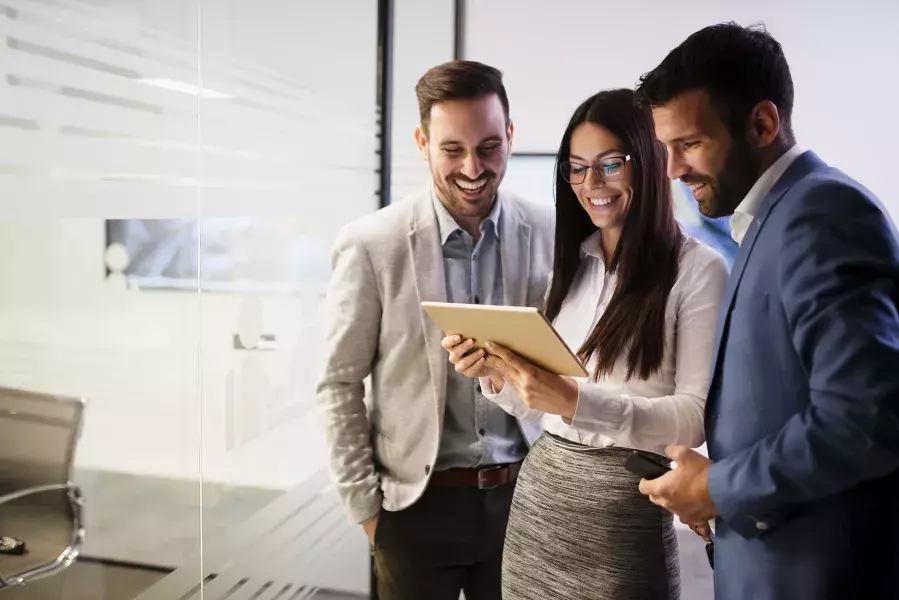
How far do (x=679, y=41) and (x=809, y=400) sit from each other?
7.40 feet

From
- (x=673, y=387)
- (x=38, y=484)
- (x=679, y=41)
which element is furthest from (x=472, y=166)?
(x=679, y=41)

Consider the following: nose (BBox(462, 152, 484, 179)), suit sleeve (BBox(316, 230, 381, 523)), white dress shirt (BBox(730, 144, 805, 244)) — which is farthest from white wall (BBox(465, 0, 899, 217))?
white dress shirt (BBox(730, 144, 805, 244))

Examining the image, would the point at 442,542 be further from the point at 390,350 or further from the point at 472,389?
the point at 390,350

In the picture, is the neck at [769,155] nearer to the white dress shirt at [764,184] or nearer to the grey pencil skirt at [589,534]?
the white dress shirt at [764,184]

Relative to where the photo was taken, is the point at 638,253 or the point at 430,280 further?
the point at 430,280

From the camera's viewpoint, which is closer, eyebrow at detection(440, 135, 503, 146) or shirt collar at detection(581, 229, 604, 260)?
shirt collar at detection(581, 229, 604, 260)

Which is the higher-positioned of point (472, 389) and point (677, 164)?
point (677, 164)

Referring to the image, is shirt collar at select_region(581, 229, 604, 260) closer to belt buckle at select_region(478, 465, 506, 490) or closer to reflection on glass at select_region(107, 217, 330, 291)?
belt buckle at select_region(478, 465, 506, 490)

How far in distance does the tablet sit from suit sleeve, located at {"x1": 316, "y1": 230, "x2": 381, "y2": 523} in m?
0.41

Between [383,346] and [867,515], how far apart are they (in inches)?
44.1

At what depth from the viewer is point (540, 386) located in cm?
141

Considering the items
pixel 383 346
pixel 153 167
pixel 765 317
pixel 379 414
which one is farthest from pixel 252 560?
pixel 765 317

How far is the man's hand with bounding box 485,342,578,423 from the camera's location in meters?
1.40

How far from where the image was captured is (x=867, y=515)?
107 cm
